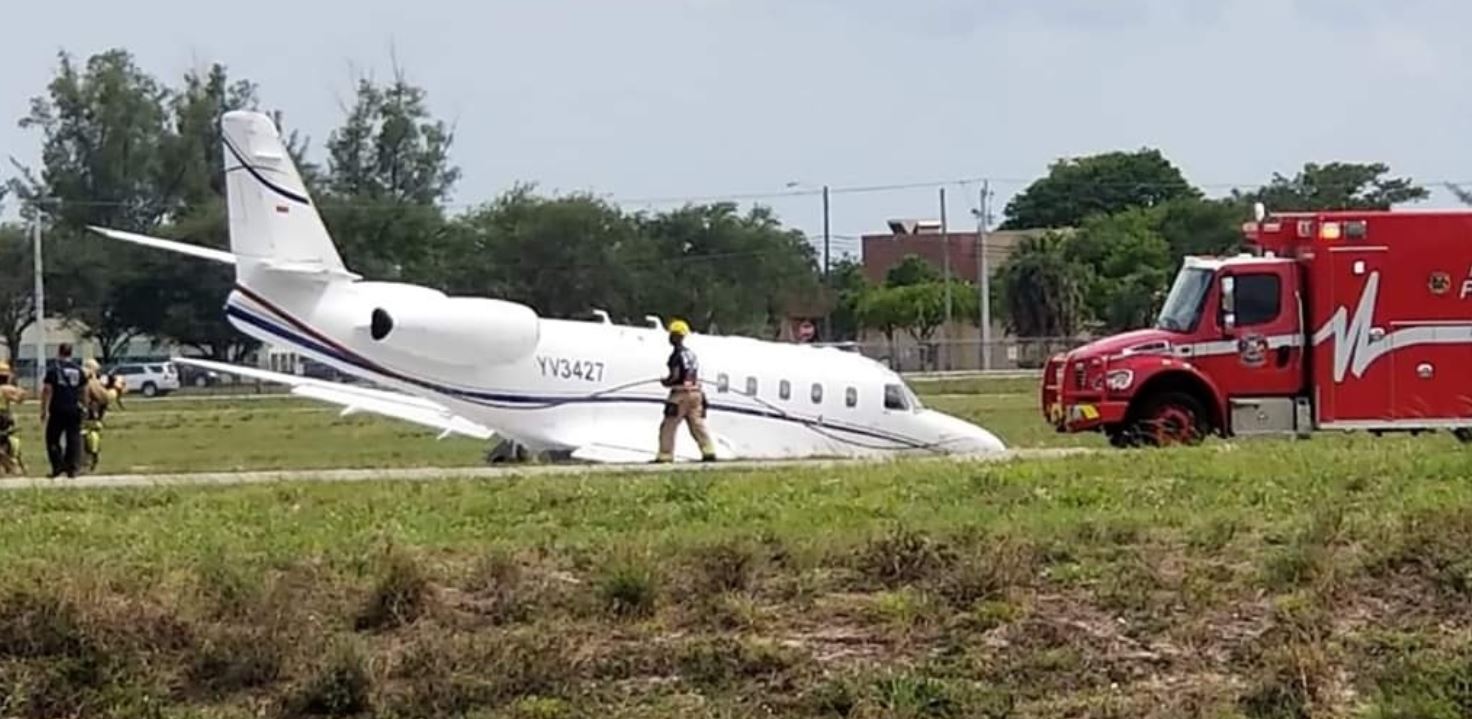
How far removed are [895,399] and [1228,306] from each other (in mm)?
9035

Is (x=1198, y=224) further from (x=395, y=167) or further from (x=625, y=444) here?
(x=625, y=444)

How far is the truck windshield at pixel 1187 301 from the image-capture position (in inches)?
1047

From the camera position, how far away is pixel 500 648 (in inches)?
492

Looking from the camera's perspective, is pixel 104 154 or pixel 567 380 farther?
pixel 104 154

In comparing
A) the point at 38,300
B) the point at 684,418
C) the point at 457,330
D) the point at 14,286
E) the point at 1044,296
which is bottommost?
the point at 684,418

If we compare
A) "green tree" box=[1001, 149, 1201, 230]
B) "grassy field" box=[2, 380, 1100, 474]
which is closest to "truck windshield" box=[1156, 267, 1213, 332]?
"grassy field" box=[2, 380, 1100, 474]

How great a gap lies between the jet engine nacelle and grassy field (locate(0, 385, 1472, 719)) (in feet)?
62.0

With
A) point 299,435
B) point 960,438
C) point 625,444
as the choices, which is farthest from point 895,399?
point 299,435

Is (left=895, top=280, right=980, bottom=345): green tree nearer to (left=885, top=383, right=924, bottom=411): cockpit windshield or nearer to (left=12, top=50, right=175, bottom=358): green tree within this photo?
(left=12, top=50, right=175, bottom=358): green tree

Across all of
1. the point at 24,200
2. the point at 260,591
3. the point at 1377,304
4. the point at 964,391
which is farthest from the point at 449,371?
the point at 24,200

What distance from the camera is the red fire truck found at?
26.2 m

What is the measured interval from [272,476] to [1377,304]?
40.2 feet

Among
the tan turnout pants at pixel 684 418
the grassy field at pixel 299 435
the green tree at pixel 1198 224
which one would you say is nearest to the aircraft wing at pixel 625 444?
the grassy field at pixel 299 435

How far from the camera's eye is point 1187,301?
26.8m
